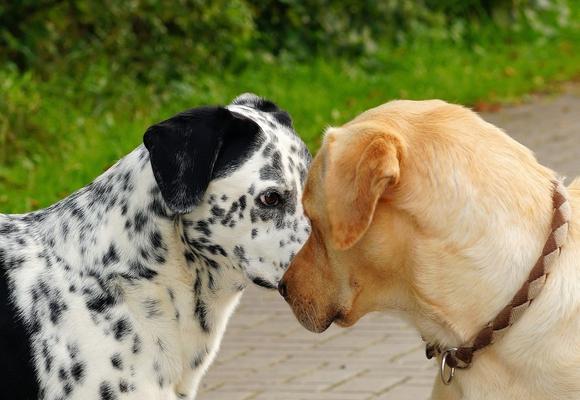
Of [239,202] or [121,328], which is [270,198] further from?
[121,328]

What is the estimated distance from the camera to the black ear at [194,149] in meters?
4.50

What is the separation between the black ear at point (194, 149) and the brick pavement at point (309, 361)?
178 cm

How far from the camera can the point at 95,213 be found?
4.73 meters

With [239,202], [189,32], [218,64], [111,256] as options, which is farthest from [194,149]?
[218,64]

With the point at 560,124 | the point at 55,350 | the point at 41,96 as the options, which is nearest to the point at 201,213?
the point at 55,350

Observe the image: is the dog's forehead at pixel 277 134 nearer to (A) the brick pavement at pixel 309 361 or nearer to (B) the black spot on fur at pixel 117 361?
(B) the black spot on fur at pixel 117 361

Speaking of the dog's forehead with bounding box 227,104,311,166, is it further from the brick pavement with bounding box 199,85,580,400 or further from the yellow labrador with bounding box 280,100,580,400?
the brick pavement with bounding box 199,85,580,400

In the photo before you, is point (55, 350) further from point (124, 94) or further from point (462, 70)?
point (462, 70)

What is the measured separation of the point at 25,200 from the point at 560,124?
5384mm

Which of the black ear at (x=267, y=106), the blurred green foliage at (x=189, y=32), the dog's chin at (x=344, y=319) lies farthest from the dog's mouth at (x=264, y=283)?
the blurred green foliage at (x=189, y=32)

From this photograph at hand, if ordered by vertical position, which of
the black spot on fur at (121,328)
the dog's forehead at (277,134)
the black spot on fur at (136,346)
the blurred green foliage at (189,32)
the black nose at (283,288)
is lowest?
the blurred green foliage at (189,32)

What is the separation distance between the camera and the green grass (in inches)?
357

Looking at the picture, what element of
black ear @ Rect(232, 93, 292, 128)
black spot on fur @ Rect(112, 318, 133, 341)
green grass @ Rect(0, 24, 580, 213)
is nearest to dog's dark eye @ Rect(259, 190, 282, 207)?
black ear @ Rect(232, 93, 292, 128)

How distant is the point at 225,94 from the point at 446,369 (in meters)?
7.16
